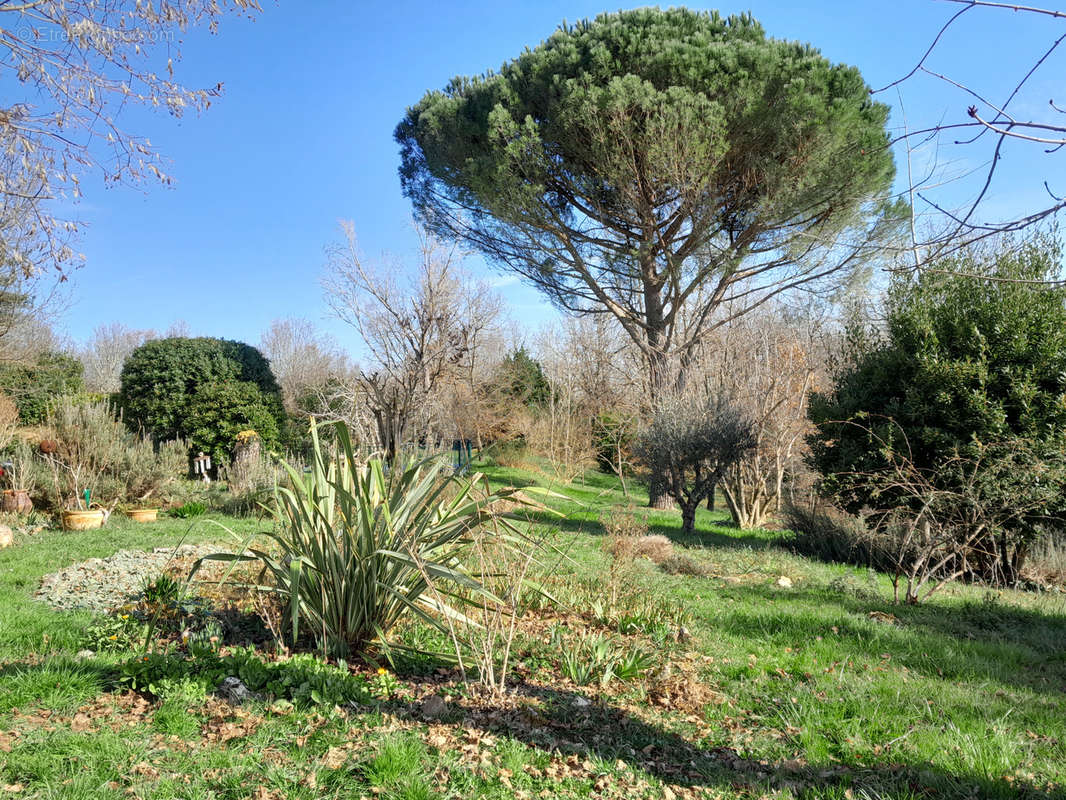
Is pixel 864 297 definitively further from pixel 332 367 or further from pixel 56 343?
pixel 332 367

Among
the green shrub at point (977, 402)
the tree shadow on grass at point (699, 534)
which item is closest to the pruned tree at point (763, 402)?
the tree shadow on grass at point (699, 534)

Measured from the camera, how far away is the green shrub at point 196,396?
41.8 ft

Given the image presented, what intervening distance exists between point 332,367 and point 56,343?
44.3 feet

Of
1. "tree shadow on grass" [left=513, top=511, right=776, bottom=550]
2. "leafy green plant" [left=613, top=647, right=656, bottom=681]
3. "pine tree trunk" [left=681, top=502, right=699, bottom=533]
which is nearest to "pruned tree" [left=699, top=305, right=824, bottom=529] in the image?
"tree shadow on grass" [left=513, top=511, right=776, bottom=550]

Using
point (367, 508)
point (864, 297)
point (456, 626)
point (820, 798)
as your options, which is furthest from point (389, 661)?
point (864, 297)

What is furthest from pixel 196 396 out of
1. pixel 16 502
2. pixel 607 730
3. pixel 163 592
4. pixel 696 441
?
pixel 607 730

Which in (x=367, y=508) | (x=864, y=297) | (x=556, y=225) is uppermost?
(x=556, y=225)

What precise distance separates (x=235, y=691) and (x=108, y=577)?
2745 millimetres

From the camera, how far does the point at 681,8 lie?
1272cm

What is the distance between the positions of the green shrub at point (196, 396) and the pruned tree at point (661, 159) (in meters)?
6.15

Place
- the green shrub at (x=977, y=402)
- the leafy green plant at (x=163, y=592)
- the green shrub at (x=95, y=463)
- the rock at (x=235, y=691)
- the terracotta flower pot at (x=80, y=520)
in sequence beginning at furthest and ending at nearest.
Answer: the green shrub at (x=95, y=463)
the terracotta flower pot at (x=80, y=520)
the green shrub at (x=977, y=402)
the leafy green plant at (x=163, y=592)
the rock at (x=235, y=691)

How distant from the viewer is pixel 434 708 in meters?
2.84

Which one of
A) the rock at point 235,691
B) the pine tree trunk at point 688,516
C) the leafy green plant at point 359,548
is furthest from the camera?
the pine tree trunk at point 688,516

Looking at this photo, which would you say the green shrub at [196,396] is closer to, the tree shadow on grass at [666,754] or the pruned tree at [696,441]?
the pruned tree at [696,441]
